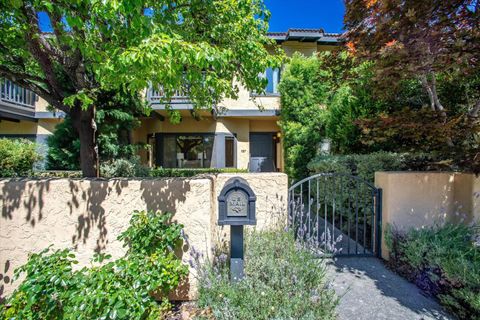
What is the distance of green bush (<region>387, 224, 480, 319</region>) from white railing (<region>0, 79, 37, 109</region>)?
41.5 ft

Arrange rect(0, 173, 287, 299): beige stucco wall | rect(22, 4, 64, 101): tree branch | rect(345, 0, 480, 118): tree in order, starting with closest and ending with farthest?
1. rect(0, 173, 287, 299): beige stucco wall
2. rect(345, 0, 480, 118): tree
3. rect(22, 4, 64, 101): tree branch

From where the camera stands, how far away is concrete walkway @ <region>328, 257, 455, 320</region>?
107 inches

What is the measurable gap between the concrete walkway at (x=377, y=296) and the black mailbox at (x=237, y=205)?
1201 millimetres

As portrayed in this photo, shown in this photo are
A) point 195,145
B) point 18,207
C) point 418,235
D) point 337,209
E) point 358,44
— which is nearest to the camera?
point 18,207

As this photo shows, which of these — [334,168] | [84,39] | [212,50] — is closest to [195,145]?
[334,168]

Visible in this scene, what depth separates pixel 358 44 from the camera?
13.7 feet

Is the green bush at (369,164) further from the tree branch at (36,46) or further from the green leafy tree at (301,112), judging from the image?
the tree branch at (36,46)

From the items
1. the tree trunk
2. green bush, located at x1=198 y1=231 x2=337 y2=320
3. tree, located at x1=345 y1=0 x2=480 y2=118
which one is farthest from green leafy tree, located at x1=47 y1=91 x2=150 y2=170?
tree, located at x1=345 y1=0 x2=480 y2=118

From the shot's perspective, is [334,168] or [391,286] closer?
[391,286]

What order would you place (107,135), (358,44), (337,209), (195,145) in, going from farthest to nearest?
(195,145)
(107,135)
(337,209)
(358,44)

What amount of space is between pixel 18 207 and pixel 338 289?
416 centimetres

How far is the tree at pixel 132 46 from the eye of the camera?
2826mm

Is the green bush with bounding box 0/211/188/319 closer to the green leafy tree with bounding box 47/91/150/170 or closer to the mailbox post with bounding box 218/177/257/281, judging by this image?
the mailbox post with bounding box 218/177/257/281

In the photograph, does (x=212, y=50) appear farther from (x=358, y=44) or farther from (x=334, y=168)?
(x=334, y=168)
